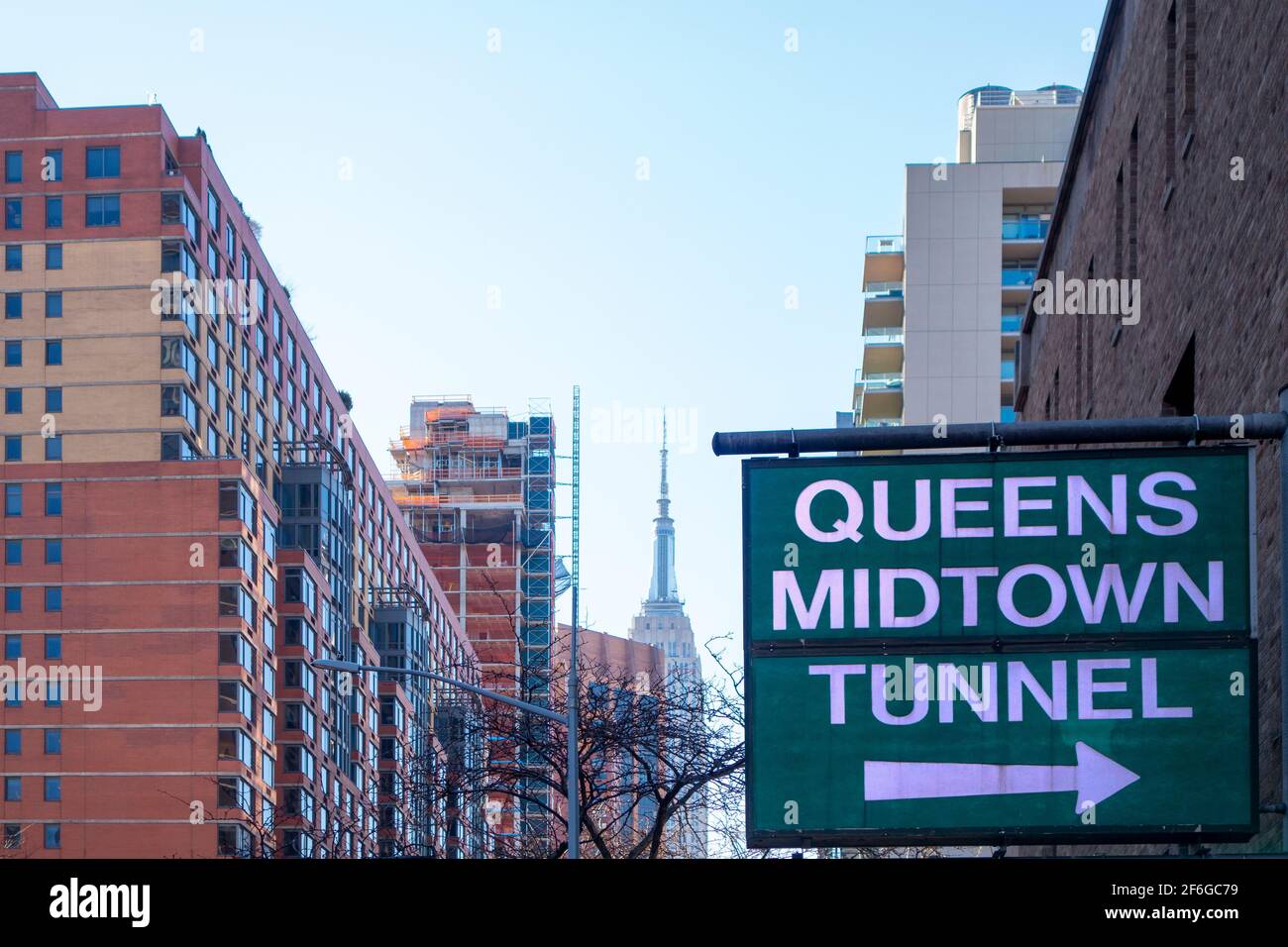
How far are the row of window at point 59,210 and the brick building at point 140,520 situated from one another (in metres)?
0.10

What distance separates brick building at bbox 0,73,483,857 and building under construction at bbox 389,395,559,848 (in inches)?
2247

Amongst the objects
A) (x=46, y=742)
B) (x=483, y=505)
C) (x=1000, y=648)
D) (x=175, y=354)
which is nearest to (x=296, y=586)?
(x=175, y=354)

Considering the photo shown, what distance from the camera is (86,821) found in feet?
274

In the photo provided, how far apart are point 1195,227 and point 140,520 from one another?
74.6m

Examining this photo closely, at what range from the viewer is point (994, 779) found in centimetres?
1269

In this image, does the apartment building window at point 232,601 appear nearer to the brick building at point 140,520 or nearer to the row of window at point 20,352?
the brick building at point 140,520

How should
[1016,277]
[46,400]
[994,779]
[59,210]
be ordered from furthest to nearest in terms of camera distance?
[59,210] < [46,400] < [1016,277] < [994,779]

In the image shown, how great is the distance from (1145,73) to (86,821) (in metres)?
72.2

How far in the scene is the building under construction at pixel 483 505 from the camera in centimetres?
15175

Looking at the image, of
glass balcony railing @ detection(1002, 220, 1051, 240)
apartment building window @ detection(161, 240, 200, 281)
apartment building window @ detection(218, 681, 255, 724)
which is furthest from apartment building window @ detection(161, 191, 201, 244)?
glass balcony railing @ detection(1002, 220, 1051, 240)

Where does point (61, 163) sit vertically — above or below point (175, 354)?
above

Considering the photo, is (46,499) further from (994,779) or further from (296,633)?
(994,779)

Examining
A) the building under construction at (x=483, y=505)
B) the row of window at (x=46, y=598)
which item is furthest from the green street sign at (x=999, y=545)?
→ the building under construction at (x=483, y=505)

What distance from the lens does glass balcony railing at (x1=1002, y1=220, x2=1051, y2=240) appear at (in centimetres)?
8588
